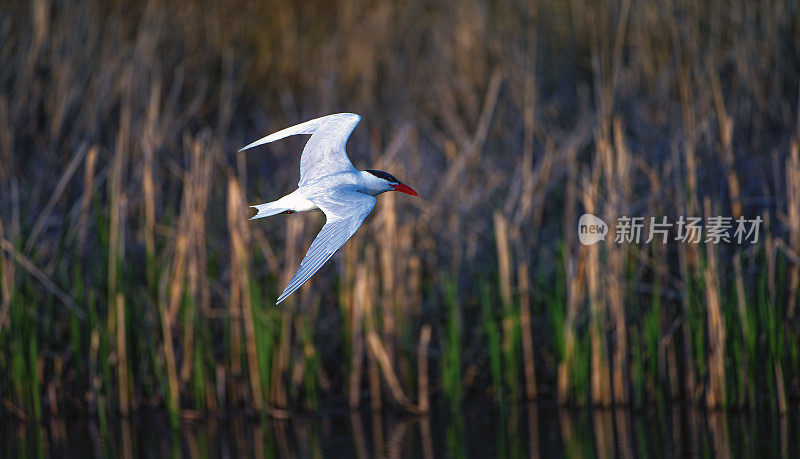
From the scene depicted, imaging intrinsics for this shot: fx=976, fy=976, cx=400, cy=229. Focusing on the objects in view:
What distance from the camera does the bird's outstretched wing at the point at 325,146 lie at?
300cm

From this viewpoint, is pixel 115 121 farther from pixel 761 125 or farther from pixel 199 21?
pixel 761 125

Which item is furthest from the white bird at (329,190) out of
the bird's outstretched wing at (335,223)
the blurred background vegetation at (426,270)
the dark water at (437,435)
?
the dark water at (437,435)

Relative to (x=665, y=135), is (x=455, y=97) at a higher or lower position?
higher

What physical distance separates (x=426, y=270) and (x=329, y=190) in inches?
88.6

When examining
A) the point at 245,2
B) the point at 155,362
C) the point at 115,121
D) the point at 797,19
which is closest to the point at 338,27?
the point at 245,2

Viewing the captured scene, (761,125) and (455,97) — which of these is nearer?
(761,125)

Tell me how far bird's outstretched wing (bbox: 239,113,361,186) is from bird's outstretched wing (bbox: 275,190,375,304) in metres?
0.23

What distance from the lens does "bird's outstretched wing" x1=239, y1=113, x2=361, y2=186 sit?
2998 millimetres

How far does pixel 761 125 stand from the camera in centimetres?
537

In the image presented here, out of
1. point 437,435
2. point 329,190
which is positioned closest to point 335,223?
point 329,190

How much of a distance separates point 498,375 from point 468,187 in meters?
1.45

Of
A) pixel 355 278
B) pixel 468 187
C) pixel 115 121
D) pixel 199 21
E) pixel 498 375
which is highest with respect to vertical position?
pixel 199 21

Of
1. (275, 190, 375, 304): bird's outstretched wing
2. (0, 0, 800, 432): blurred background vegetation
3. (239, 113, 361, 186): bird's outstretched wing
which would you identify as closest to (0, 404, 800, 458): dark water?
(0, 0, 800, 432): blurred background vegetation

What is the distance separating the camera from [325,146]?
307 centimetres
